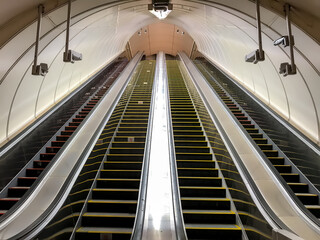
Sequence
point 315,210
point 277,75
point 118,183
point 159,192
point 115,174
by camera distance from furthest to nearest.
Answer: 1. point 277,75
2. point 115,174
3. point 118,183
4. point 315,210
5. point 159,192

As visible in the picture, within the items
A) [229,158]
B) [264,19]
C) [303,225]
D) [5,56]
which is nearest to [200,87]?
[264,19]

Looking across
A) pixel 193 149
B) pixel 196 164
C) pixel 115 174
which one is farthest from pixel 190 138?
pixel 115 174

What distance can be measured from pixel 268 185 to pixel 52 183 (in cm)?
310

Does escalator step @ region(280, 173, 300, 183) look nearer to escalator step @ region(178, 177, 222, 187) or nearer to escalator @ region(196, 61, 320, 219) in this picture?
escalator @ region(196, 61, 320, 219)

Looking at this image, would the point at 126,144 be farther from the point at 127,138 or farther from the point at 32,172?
the point at 32,172

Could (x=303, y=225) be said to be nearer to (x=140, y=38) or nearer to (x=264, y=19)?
(x=264, y=19)

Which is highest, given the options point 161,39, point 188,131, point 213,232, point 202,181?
point 161,39

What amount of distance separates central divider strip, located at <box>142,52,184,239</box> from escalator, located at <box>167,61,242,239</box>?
18.1 inches

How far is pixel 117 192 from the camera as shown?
214 inches

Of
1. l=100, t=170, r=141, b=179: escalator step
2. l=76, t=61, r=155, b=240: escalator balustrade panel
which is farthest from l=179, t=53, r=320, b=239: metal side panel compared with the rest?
l=100, t=170, r=141, b=179: escalator step

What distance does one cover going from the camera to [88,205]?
511 cm

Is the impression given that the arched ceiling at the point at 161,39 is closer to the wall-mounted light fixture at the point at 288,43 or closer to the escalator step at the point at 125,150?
the escalator step at the point at 125,150

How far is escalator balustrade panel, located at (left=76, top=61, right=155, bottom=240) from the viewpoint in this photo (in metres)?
4.65

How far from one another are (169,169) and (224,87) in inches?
313
